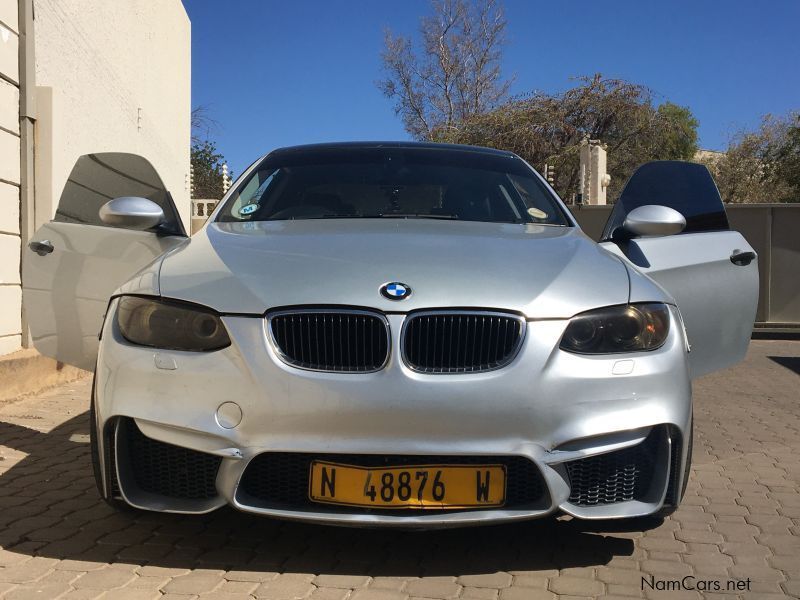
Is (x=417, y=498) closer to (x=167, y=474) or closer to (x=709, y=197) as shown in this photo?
(x=167, y=474)

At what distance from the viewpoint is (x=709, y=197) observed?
14.4 feet

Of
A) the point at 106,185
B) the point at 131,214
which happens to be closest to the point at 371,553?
the point at 131,214

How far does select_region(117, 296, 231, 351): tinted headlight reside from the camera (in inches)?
113

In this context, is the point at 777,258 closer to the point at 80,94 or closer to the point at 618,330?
the point at 80,94

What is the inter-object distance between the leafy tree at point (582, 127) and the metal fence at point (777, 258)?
81.7 feet

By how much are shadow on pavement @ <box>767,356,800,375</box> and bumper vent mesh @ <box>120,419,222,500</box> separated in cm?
803

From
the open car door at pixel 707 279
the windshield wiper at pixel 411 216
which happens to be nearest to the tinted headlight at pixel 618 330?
the open car door at pixel 707 279

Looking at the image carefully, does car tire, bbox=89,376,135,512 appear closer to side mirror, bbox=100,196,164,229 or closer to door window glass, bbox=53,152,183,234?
side mirror, bbox=100,196,164,229

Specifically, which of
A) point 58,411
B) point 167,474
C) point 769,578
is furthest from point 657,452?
point 58,411

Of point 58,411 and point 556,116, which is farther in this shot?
point 556,116

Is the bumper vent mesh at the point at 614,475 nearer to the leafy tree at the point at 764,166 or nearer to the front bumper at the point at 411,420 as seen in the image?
the front bumper at the point at 411,420

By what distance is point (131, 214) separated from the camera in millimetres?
3922

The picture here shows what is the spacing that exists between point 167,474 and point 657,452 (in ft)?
5.16

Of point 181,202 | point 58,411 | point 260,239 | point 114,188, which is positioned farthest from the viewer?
point 181,202
